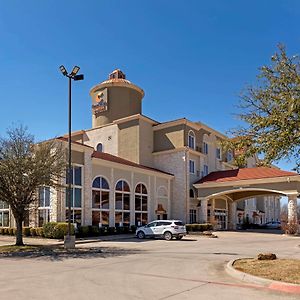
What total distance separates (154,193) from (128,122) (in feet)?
31.9

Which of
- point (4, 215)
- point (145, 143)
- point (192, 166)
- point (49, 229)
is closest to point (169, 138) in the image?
point (145, 143)

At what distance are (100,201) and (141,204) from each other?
6.74m

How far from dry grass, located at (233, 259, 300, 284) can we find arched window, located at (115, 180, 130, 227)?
25.5m

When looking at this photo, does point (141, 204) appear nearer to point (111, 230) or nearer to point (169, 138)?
point (111, 230)

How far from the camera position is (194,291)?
939 centimetres

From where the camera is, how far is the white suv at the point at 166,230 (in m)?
31.2

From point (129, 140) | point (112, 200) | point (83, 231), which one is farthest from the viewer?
point (129, 140)

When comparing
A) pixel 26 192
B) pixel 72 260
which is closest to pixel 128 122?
pixel 26 192

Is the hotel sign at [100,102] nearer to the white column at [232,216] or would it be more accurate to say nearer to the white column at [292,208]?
the white column at [232,216]

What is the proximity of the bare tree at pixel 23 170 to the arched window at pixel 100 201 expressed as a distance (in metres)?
12.8

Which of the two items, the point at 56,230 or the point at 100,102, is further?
the point at 100,102

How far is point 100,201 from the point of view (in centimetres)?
3666

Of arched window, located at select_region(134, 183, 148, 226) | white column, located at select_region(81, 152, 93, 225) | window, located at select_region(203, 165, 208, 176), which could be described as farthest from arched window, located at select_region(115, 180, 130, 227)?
window, located at select_region(203, 165, 208, 176)

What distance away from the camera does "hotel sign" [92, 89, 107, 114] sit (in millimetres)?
52094
